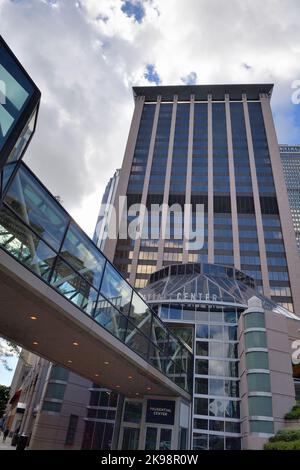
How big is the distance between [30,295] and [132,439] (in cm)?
1515

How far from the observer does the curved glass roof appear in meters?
24.6

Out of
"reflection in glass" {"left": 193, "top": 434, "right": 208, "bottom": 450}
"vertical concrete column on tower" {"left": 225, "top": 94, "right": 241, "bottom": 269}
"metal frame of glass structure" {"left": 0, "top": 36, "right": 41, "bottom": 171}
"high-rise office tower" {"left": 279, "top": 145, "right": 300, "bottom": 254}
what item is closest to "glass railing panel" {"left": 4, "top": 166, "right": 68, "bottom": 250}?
"metal frame of glass structure" {"left": 0, "top": 36, "right": 41, "bottom": 171}

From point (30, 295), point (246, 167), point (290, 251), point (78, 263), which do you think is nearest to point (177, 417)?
point (78, 263)

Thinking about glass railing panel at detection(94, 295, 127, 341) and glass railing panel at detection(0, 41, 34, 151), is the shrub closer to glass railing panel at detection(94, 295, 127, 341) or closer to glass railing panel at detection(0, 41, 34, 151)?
glass railing panel at detection(94, 295, 127, 341)

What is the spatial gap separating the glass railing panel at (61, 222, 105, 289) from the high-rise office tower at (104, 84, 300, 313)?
5875 cm

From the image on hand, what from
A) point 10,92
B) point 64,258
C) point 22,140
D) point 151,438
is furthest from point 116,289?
point 151,438

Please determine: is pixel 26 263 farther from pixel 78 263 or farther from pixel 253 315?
pixel 253 315

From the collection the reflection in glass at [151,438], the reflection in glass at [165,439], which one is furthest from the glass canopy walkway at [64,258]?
the reflection in glass at [151,438]

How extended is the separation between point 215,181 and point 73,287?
7839 centimetres

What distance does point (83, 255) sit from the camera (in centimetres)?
1084

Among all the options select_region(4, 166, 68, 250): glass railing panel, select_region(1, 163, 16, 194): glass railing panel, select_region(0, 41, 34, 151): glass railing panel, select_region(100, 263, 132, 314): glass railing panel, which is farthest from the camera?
select_region(100, 263, 132, 314): glass railing panel

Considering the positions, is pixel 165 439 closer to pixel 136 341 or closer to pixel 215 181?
pixel 136 341

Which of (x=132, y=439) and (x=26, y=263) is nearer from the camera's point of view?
(x=26, y=263)

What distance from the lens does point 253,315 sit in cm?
2069
